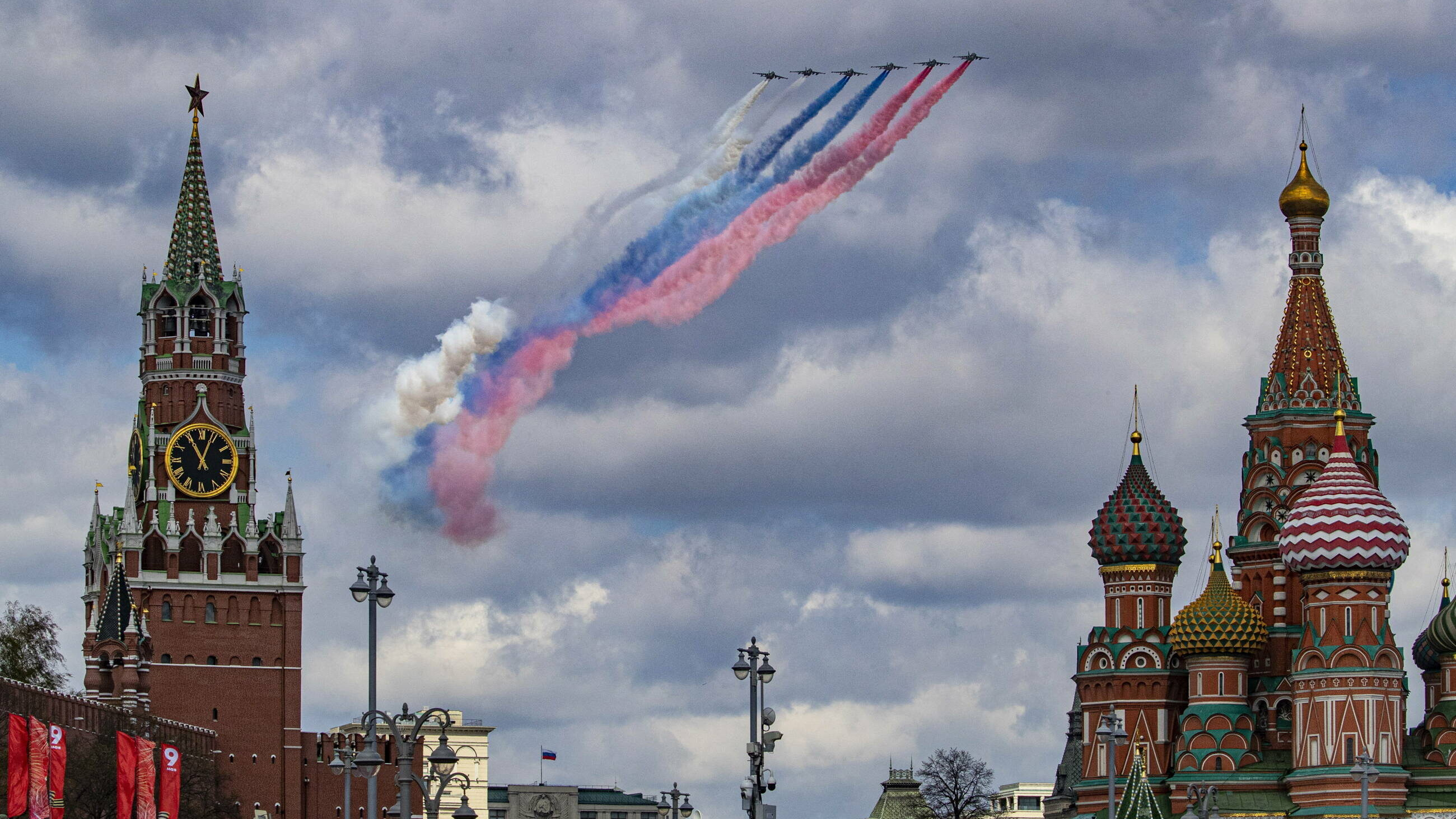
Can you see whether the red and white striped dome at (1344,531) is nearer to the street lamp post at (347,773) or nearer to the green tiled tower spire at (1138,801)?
the green tiled tower spire at (1138,801)

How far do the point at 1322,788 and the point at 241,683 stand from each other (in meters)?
56.3

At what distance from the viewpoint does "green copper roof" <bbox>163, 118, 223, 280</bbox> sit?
511ft

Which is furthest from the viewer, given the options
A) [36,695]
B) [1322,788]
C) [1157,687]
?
[1157,687]

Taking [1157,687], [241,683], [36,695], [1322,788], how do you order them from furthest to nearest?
[241,683], [1157,687], [1322,788], [36,695]

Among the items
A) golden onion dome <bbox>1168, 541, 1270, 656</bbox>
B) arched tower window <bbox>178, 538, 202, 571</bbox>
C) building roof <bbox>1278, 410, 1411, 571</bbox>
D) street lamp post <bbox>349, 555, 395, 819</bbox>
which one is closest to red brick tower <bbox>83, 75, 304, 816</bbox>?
arched tower window <bbox>178, 538, 202, 571</bbox>

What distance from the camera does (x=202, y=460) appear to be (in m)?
152

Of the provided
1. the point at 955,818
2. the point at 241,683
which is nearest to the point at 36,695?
the point at 241,683

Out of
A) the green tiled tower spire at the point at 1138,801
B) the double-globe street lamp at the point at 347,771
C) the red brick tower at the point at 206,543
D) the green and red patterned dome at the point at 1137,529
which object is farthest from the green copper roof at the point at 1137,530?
the red brick tower at the point at 206,543

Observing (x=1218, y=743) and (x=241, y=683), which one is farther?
(x=241, y=683)

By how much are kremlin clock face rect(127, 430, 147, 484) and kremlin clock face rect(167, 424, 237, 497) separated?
135cm

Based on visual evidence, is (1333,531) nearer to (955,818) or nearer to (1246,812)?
(1246,812)

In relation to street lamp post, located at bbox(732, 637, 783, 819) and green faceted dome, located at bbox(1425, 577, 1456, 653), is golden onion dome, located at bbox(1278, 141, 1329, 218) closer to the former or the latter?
green faceted dome, located at bbox(1425, 577, 1456, 653)

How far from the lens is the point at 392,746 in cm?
15738

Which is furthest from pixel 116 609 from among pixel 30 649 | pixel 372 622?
pixel 372 622
